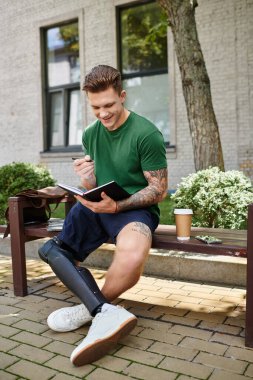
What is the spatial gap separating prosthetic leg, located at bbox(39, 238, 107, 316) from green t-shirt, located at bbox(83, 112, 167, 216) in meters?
0.62

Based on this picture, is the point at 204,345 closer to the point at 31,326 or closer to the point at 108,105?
the point at 31,326

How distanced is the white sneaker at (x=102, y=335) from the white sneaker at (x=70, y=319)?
324 millimetres

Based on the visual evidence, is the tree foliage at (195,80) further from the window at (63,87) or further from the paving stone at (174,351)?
the window at (63,87)

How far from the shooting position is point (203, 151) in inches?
209

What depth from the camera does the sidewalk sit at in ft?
7.46

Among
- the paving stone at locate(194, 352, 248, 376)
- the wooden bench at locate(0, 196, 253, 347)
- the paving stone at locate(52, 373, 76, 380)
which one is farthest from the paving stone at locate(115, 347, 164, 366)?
the wooden bench at locate(0, 196, 253, 347)

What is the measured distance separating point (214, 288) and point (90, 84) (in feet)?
6.73

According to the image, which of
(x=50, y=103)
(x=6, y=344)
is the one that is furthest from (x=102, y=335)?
(x=50, y=103)

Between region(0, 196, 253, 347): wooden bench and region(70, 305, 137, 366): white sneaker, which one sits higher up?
region(0, 196, 253, 347): wooden bench

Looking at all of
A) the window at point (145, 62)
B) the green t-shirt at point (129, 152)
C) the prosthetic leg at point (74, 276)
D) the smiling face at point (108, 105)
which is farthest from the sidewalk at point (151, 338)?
the window at point (145, 62)

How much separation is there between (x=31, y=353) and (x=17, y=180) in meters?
3.81

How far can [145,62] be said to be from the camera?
10.1m

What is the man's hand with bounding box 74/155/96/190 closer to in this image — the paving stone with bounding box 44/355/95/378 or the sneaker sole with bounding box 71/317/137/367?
the sneaker sole with bounding box 71/317/137/367

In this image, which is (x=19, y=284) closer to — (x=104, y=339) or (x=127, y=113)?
(x=104, y=339)
